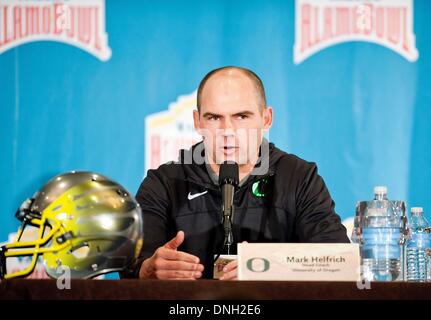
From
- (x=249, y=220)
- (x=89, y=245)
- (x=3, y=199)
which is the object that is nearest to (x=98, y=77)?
(x=3, y=199)

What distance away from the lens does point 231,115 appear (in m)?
2.93

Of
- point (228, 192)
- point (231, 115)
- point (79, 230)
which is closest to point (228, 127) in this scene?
point (231, 115)

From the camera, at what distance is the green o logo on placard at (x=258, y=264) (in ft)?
5.86

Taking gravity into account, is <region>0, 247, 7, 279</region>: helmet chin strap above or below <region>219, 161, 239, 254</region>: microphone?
below

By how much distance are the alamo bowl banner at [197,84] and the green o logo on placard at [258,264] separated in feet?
6.33

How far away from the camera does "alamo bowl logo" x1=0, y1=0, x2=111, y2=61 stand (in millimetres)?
3750

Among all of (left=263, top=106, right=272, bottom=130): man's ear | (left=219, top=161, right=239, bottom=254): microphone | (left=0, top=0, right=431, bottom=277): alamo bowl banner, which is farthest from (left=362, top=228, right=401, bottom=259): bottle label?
(left=0, top=0, right=431, bottom=277): alamo bowl banner

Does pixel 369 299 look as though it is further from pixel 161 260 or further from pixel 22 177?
pixel 22 177

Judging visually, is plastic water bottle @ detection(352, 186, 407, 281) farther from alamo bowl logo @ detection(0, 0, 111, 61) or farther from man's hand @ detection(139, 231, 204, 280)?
alamo bowl logo @ detection(0, 0, 111, 61)

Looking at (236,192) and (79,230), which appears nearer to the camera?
(79,230)

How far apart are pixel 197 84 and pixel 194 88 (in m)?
0.02

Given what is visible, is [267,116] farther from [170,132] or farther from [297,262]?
[297,262]

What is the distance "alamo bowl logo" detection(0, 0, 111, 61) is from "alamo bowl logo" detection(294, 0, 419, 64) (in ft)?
3.05

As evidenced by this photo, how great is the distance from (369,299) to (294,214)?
53.6 inches
